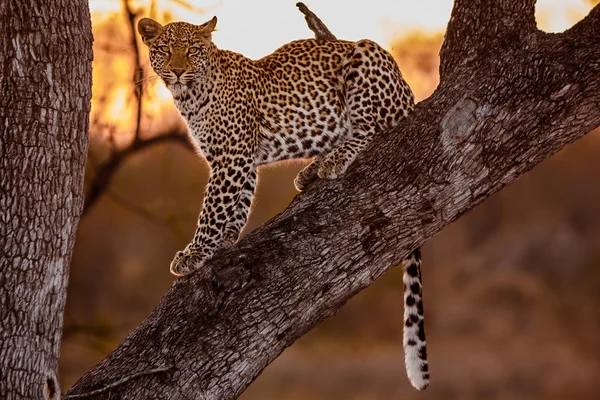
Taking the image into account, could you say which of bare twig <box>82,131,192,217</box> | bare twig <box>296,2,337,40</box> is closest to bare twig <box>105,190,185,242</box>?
bare twig <box>82,131,192,217</box>

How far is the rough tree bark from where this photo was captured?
171 inches

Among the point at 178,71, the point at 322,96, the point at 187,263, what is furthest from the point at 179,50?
the point at 187,263

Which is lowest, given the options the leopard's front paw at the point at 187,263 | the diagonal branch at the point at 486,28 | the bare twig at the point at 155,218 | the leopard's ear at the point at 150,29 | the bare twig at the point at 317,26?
the leopard's front paw at the point at 187,263

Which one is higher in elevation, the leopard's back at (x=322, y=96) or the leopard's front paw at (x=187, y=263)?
the leopard's back at (x=322, y=96)

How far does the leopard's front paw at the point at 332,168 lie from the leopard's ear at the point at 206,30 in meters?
1.42

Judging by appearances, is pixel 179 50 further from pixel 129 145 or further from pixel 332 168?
pixel 129 145

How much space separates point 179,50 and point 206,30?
0.88ft

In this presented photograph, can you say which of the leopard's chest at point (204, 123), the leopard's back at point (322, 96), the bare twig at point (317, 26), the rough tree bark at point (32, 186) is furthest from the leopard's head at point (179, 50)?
the rough tree bark at point (32, 186)

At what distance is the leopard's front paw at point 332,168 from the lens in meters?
5.25

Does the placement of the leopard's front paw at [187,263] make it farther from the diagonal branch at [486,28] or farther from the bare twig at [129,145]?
the bare twig at [129,145]

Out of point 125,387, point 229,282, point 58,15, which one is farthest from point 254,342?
point 58,15

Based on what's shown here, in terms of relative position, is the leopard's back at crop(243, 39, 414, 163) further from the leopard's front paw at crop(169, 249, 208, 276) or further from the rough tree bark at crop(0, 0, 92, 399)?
the rough tree bark at crop(0, 0, 92, 399)

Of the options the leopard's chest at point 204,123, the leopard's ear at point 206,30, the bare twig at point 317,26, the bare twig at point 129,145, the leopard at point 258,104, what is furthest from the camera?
the bare twig at point 129,145

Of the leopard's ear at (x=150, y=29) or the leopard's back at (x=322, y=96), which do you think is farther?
the leopard's ear at (x=150, y=29)
